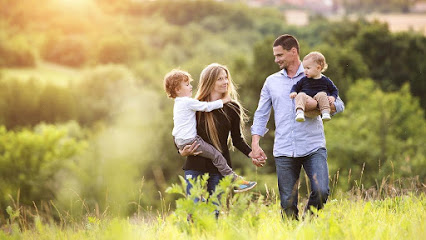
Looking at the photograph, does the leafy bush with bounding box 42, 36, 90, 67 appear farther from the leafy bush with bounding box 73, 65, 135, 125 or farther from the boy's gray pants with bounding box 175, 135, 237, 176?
the boy's gray pants with bounding box 175, 135, 237, 176

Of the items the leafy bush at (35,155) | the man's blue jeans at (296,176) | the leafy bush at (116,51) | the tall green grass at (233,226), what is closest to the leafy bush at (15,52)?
the leafy bush at (116,51)

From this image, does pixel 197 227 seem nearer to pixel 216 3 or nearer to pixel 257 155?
pixel 257 155

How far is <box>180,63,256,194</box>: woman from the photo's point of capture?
5199 millimetres

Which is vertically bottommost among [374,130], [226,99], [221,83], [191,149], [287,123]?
[374,130]

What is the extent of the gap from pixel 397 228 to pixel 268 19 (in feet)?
223

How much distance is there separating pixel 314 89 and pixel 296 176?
31.9 inches

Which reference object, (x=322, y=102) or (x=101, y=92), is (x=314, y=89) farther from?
(x=101, y=92)

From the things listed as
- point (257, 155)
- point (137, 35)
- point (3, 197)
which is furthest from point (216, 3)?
point (257, 155)

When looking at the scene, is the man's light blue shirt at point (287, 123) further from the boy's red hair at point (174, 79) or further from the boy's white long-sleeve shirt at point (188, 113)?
the boy's red hair at point (174, 79)

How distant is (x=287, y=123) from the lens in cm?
535

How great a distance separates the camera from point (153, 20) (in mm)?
70125

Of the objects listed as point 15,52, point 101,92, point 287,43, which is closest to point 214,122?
point 287,43

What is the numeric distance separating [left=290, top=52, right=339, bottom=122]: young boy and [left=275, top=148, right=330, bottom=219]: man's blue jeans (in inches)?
15.0

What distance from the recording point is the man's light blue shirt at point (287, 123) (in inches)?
205
